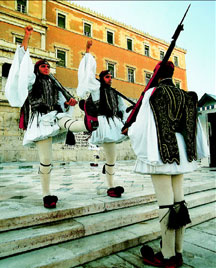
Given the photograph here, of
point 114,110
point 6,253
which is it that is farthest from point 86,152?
point 6,253

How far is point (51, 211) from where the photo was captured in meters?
2.59

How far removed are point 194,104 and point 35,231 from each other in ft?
7.43

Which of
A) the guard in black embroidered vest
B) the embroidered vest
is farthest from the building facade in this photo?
the embroidered vest

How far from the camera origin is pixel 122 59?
999 inches

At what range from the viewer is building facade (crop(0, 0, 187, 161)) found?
14.4 m

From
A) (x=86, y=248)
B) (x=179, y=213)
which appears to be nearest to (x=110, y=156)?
(x=86, y=248)

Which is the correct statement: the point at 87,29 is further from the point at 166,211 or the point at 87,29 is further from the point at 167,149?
the point at 166,211

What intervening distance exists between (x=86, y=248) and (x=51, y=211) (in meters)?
0.63

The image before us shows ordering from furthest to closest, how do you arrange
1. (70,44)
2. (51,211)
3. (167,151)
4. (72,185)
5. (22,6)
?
(70,44) → (22,6) → (72,185) → (51,211) → (167,151)

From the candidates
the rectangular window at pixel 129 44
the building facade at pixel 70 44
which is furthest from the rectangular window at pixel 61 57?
the rectangular window at pixel 129 44

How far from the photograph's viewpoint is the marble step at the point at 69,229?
2.12 m

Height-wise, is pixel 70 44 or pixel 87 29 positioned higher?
pixel 87 29

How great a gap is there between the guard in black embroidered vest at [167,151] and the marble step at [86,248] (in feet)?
1.38

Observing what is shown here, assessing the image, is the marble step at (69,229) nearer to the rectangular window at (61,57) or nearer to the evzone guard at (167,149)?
the evzone guard at (167,149)
